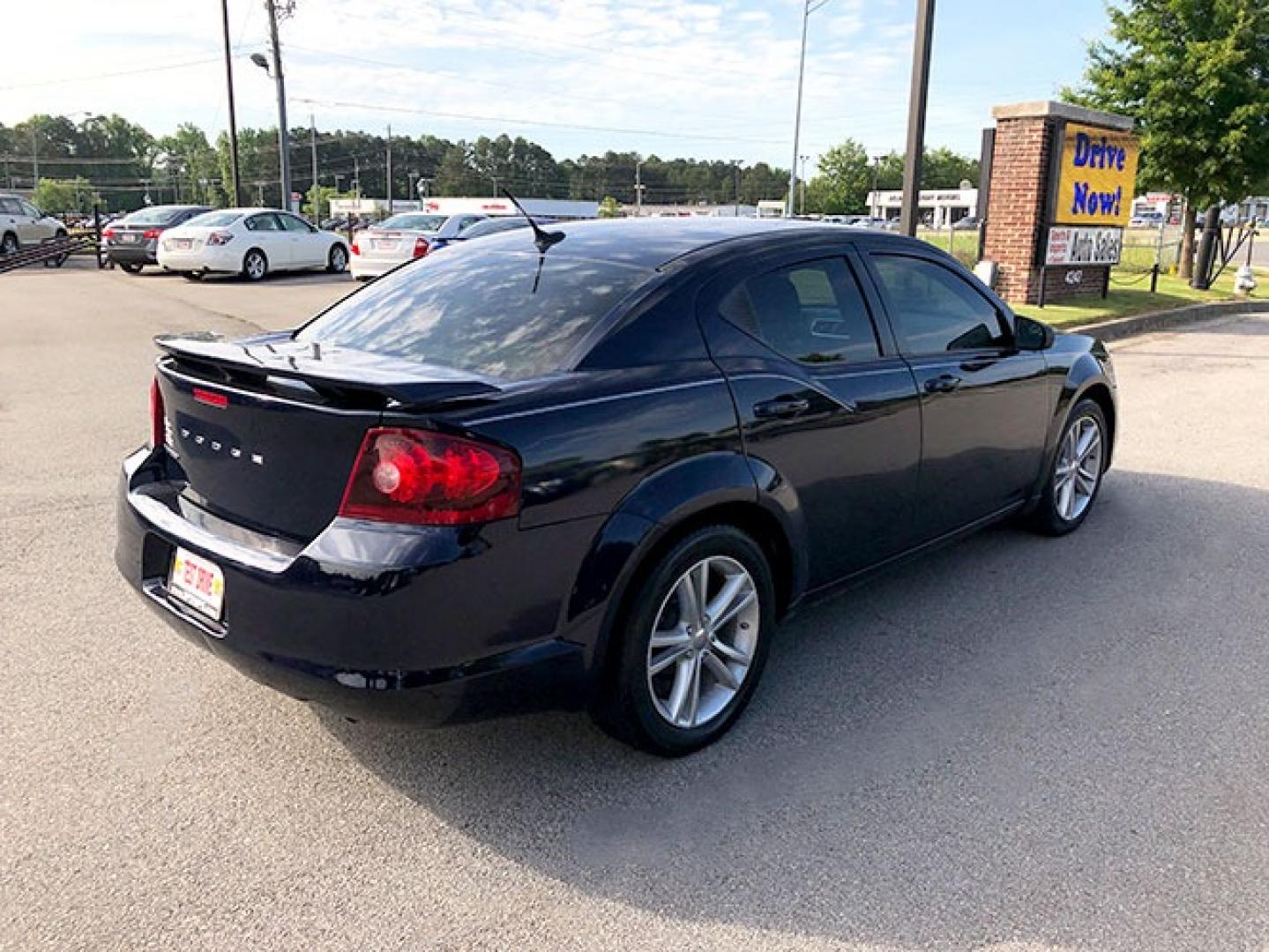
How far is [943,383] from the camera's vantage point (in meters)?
4.04

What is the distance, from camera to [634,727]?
296 centimetres

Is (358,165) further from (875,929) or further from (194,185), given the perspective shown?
(875,929)

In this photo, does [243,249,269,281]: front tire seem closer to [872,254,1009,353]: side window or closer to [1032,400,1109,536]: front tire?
[1032,400,1109,536]: front tire

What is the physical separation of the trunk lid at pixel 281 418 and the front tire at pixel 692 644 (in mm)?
788

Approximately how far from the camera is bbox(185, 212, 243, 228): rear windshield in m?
20.2

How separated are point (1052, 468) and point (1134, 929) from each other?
9.83 feet

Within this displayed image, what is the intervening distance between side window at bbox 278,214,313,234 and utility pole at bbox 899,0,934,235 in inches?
569

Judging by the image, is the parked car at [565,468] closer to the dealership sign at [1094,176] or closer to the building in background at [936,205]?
the building in background at [936,205]

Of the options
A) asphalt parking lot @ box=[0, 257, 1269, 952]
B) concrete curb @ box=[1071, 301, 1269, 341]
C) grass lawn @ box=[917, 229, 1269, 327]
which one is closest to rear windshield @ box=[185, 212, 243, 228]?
grass lawn @ box=[917, 229, 1269, 327]

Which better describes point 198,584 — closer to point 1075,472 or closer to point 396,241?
point 1075,472

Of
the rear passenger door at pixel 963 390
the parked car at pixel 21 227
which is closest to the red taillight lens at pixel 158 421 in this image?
the rear passenger door at pixel 963 390

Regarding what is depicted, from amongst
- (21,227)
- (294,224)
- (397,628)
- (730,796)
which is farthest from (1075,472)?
(21,227)

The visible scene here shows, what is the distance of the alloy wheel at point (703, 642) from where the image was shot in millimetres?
3055

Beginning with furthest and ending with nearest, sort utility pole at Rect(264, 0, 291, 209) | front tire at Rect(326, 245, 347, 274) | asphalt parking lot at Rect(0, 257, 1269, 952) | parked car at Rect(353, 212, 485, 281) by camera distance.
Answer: utility pole at Rect(264, 0, 291, 209), front tire at Rect(326, 245, 347, 274), parked car at Rect(353, 212, 485, 281), asphalt parking lot at Rect(0, 257, 1269, 952)
